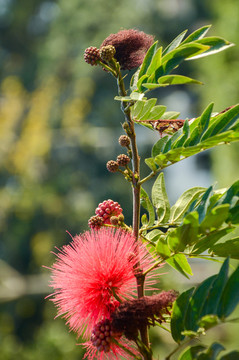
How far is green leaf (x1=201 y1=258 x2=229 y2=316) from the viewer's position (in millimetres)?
482

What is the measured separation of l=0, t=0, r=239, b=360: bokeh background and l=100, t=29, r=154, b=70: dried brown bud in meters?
5.93

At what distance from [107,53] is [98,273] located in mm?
292

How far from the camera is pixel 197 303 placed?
524 mm

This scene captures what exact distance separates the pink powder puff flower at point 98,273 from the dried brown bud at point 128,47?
0.77 ft

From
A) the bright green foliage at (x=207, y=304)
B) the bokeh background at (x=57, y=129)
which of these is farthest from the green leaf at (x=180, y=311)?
the bokeh background at (x=57, y=129)

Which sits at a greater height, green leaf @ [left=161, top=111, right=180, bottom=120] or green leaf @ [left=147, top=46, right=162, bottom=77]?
green leaf @ [left=147, top=46, right=162, bottom=77]

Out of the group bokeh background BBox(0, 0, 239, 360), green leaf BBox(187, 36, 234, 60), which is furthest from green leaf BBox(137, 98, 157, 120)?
bokeh background BBox(0, 0, 239, 360)

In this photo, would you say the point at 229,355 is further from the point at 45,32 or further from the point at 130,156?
the point at 45,32

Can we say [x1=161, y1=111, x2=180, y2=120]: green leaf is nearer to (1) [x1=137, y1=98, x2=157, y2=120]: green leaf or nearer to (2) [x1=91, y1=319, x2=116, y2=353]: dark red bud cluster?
(1) [x1=137, y1=98, x2=157, y2=120]: green leaf

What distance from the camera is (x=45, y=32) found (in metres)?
15.2

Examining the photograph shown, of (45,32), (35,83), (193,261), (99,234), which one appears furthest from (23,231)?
(99,234)

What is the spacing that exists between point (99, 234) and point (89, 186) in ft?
33.0

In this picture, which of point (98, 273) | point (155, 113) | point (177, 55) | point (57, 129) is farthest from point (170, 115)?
point (57, 129)

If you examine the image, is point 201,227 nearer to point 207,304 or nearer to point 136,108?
point 207,304
